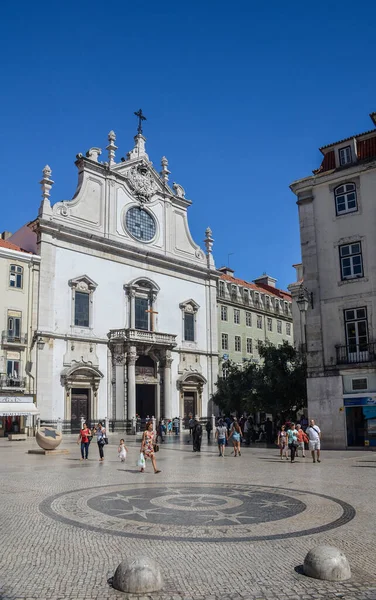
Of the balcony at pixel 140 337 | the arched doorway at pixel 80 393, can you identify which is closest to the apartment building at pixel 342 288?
the balcony at pixel 140 337

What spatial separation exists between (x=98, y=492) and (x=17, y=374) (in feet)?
93.4

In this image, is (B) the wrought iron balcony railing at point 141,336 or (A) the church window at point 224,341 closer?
(B) the wrought iron balcony railing at point 141,336

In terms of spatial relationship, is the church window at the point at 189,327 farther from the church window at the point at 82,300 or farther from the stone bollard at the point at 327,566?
the stone bollard at the point at 327,566

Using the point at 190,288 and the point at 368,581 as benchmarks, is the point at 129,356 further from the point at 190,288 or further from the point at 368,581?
the point at 368,581

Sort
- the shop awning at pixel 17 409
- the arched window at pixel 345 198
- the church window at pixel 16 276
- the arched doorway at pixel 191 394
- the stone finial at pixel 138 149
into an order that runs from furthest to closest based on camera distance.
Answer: the stone finial at pixel 138 149
the arched doorway at pixel 191 394
the church window at pixel 16 276
the shop awning at pixel 17 409
the arched window at pixel 345 198

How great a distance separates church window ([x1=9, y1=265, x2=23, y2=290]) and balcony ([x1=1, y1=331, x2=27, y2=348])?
3571 millimetres

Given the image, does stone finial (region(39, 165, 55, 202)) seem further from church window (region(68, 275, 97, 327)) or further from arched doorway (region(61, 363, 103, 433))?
arched doorway (region(61, 363, 103, 433))

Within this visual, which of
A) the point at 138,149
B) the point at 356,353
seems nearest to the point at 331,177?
the point at 356,353

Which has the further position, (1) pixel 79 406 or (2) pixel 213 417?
(2) pixel 213 417

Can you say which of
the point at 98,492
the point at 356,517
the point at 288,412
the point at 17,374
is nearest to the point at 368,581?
the point at 356,517

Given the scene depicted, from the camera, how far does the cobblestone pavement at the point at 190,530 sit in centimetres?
623

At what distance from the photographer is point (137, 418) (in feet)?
145

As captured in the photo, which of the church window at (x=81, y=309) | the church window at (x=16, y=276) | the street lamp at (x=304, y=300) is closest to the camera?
the street lamp at (x=304, y=300)

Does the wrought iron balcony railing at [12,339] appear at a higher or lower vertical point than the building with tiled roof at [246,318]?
lower
